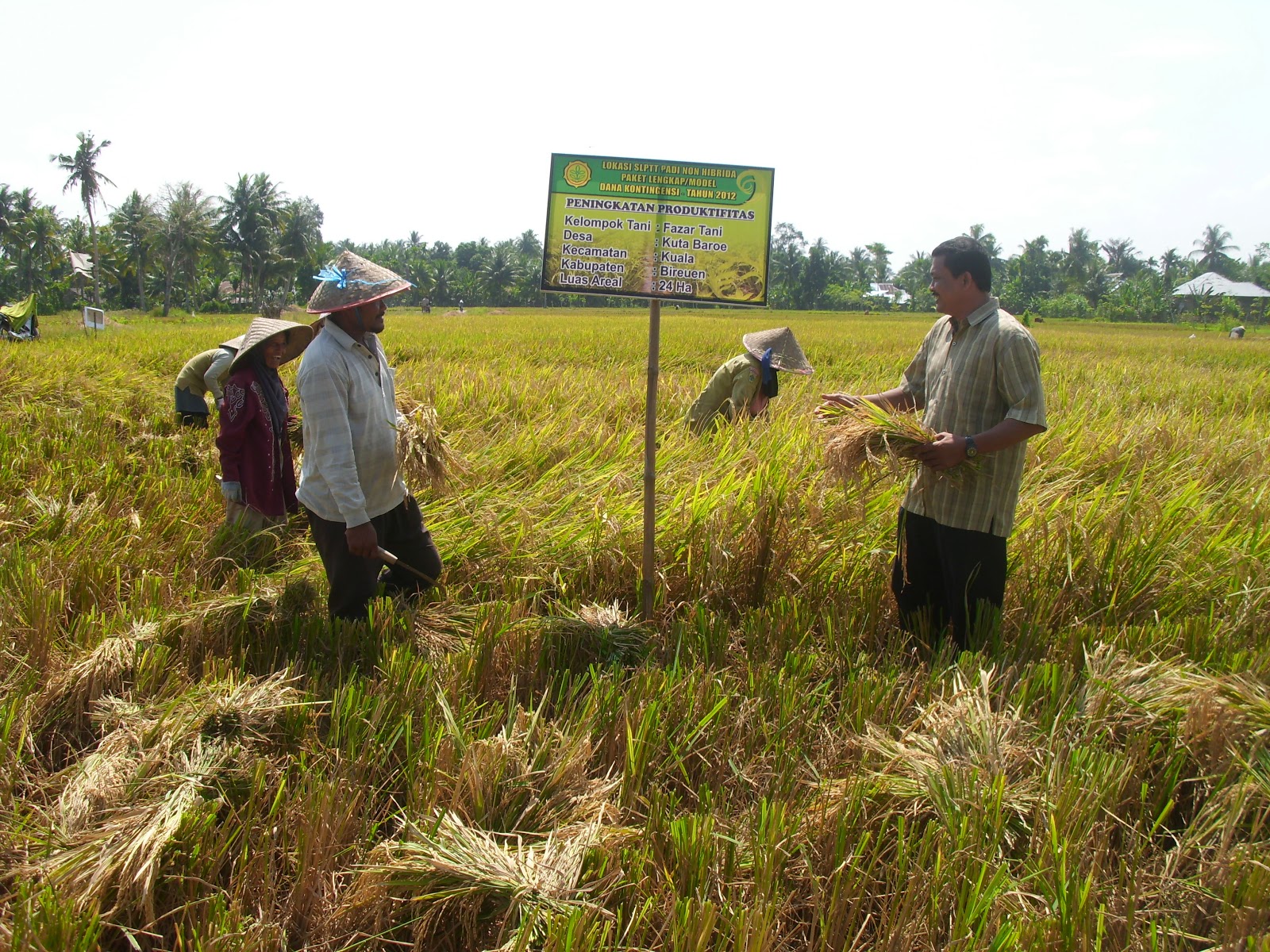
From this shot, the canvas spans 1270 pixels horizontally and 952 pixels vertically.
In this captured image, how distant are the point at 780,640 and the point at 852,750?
0.57 metres

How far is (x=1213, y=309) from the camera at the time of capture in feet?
153

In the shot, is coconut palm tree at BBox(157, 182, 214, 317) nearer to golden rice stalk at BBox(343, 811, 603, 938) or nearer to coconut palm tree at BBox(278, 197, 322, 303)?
coconut palm tree at BBox(278, 197, 322, 303)

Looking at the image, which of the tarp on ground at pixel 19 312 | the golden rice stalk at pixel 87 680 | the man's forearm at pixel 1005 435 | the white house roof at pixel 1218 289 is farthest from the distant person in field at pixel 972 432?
the white house roof at pixel 1218 289

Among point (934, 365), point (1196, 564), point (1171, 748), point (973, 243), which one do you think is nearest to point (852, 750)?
point (1171, 748)

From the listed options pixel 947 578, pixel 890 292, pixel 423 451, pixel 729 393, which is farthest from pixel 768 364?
pixel 890 292

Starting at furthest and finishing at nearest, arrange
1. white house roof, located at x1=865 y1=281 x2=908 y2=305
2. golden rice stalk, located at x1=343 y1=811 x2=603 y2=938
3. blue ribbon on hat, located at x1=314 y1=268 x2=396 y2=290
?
white house roof, located at x1=865 y1=281 x2=908 y2=305 → blue ribbon on hat, located at x1=314 y1=268 x2=396 y2=290 → golden rice stalk, located at x1=343 y1=811 x2=603 y2=938

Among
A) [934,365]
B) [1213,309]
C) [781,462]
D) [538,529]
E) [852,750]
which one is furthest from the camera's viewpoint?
[1213,309]

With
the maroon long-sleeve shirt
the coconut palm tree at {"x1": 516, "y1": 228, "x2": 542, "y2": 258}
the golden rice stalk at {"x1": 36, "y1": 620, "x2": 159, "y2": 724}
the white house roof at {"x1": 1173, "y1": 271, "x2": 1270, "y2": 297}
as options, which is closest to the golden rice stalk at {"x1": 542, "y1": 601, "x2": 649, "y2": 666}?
the golden rice stalk at {"x1": 36, "y1": 620, "x2": 159, "y2": 724}

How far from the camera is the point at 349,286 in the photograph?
266 cm

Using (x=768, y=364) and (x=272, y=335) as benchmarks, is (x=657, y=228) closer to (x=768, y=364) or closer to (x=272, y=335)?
(x=272, y=335)

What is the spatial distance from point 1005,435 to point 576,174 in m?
1.66

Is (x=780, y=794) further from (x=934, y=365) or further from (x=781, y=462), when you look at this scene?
(x=781, y=462)

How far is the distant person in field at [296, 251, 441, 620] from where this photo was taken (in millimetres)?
2561

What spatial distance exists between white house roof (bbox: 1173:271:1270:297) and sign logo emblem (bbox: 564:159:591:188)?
58.8 metres
